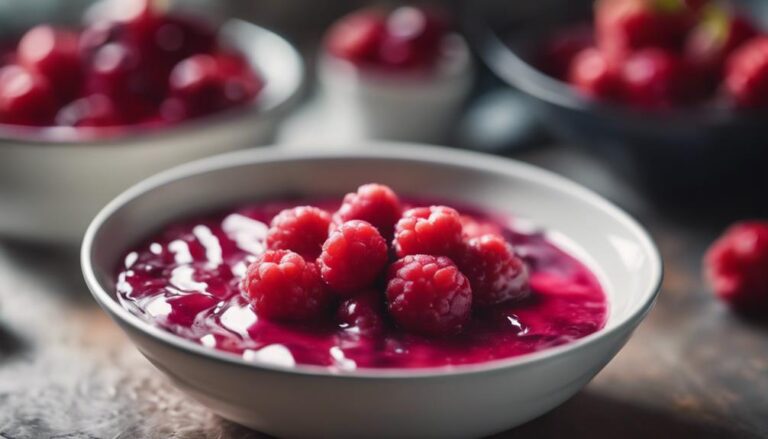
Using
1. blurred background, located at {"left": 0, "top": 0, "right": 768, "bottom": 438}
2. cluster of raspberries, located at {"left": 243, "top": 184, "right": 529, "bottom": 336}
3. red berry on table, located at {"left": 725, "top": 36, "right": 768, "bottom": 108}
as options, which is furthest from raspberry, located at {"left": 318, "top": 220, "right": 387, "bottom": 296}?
red berry on table, located at {"left": 725, "top": 36, "right": 768, "bottom": 108}

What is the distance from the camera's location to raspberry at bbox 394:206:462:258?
123 cm

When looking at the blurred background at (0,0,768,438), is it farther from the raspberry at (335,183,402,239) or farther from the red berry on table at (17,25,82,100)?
the raspberry at (335,183,402,239)

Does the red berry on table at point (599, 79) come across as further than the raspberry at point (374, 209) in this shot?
Yes

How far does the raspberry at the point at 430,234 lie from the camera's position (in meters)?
1.23

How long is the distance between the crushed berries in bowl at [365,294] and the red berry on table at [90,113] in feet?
1.46

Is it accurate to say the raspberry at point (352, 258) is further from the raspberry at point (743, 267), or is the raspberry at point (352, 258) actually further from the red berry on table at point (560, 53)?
the red berry on table at point (560, 53)

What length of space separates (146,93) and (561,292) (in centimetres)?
90

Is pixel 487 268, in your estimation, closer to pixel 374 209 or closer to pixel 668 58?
pixel 374 209

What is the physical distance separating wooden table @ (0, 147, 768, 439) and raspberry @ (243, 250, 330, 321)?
0.16 metres

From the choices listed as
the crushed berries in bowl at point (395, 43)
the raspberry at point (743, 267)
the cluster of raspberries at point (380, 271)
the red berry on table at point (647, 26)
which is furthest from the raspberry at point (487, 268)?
the crushed berries in bowl at point (395, 43)

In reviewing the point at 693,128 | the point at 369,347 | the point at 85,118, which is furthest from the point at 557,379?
the point at 85,118

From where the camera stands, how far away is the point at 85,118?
1767 millimetres

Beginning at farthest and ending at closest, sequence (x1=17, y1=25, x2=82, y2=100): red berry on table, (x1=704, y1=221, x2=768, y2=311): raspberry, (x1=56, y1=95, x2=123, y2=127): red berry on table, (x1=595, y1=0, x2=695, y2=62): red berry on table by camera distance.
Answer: (x1=595, y1=0, x2=695, y2=62): red berry on table
(x1=17, y1=25, x2=82, y2=100): red berry on table
(x1=56, y1=95, x2=123, y2=127): red berry on table
(x1=704, y1=221, x2=768, y2=311): raspberry

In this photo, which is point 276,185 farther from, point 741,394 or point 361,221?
point 741,394
